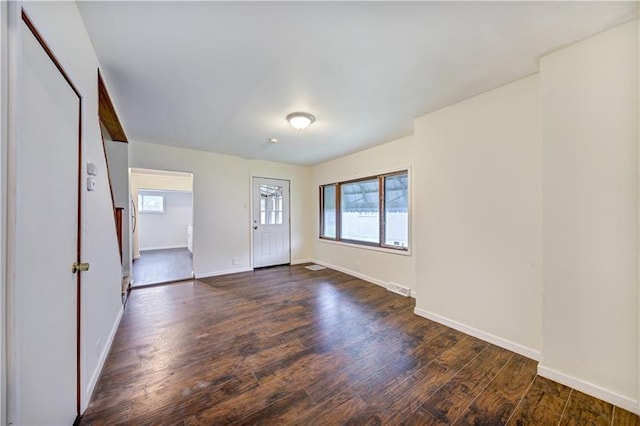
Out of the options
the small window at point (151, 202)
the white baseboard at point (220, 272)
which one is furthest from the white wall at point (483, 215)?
the small window at point (151, 202)

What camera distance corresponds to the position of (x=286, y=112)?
2.80 metres

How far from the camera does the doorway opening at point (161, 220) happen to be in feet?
21.6

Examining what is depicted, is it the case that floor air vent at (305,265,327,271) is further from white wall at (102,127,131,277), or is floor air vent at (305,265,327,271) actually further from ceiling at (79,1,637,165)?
white wall at (102,127,131,277)

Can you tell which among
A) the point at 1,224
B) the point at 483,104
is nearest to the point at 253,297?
the point at 1,224

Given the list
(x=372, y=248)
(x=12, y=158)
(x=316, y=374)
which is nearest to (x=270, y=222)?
(x=372, y=248)

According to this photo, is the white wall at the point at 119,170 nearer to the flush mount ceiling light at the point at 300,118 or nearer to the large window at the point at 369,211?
the flush mount ceiling light at the point at 300,118

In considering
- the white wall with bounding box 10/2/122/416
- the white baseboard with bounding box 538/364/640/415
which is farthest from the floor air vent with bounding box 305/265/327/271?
the white baseboard with bounding box 538/364/640/415

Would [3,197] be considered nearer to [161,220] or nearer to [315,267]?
Answer: [315,267]

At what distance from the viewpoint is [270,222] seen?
547cm

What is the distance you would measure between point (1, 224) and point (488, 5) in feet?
7.90

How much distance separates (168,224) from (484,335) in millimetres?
9156

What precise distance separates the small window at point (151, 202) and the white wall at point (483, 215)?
847cm

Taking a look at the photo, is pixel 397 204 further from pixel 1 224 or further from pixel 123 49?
pixel 1 224

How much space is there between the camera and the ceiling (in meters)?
1.44
